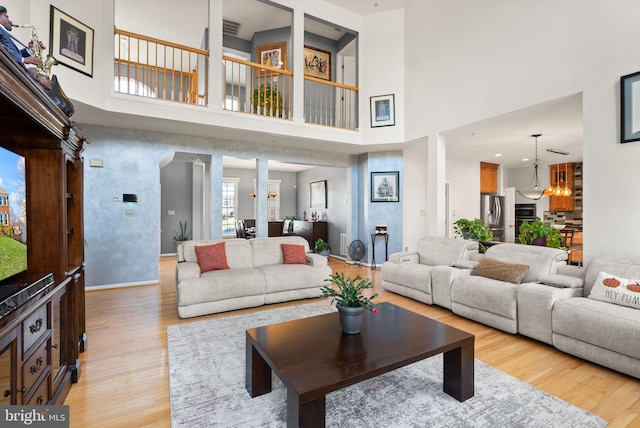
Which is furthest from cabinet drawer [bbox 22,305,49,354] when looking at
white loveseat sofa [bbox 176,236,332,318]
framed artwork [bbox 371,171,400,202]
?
framed artwork [bbox 371,171,400,202]

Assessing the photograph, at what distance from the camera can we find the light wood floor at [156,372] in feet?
6.27

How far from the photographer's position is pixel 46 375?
170 centimetres

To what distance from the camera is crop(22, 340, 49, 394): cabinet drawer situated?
4.73 ft

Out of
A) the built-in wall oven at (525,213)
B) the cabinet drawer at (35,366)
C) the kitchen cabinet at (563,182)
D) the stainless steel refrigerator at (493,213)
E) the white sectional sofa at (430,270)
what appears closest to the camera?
the cabinet drawer at (35,366)

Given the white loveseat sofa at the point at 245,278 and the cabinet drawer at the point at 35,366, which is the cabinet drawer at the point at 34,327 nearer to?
the cabinet drawer at the point at 35,366

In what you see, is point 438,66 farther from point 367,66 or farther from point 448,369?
point 448,369

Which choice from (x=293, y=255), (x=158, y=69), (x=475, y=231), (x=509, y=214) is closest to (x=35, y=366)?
(x=293, y=255)

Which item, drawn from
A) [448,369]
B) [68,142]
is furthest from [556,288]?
[68,142]

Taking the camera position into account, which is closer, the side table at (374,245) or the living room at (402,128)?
the living room at (402,128)

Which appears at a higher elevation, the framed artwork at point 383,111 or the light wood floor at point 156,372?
the framed artwork at point 383,111

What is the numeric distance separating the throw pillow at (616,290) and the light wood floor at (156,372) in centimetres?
58

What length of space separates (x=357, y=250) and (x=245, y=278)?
3448 millimetres

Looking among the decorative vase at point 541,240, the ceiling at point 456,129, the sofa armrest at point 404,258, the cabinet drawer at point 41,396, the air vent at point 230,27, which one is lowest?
the cabinet drawer at point 41,396

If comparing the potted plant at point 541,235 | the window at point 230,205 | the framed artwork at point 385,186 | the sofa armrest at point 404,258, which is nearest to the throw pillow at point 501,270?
the potted plant at point 541,235
